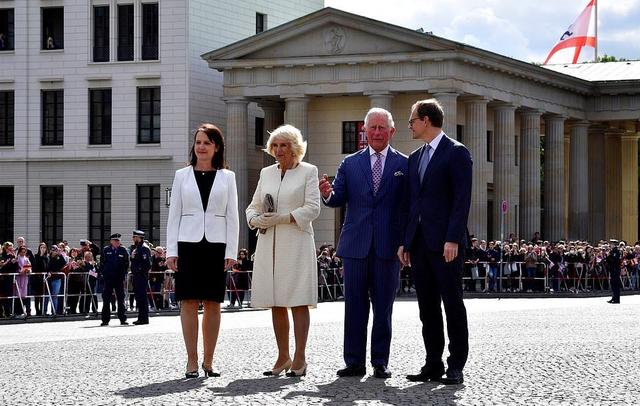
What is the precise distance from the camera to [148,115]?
67.6m

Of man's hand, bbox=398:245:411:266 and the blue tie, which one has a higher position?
the blue tie

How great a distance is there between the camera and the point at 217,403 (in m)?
11.2

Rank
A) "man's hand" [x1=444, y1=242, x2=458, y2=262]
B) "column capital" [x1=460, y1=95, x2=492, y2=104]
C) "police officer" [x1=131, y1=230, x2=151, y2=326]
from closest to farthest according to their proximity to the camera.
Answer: "man's hand" [x1=444, y1=242, x2=458, y2=262] → "police officer" [x1=131, y1=230, x2=151, y2=326] → "column capital" [x1=460, y1=95, x2=492, y2=104]

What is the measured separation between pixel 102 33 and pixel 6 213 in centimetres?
905

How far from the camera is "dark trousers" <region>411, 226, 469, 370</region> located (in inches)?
520

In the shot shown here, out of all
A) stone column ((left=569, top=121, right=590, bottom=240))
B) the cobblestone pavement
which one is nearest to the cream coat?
the cobblestone pavement

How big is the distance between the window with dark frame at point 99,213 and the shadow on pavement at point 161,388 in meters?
54.5

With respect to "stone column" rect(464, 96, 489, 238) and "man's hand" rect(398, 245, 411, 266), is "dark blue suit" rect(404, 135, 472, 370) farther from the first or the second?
"stone column" rect(464, 96, 489, 238)

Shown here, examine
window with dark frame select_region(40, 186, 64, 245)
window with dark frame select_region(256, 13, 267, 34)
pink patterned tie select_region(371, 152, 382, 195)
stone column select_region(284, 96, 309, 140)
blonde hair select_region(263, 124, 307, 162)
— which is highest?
window with dark frame select_region(256, 13, 267, 34)

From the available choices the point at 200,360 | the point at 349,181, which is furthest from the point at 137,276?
the point at 349,181

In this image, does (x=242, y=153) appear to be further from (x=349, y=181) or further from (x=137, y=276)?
(x=349, y=181)

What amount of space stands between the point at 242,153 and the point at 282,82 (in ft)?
11.4

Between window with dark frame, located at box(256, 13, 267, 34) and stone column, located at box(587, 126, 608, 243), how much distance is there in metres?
18.5

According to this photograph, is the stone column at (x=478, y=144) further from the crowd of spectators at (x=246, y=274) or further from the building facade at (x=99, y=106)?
the building facade at (x=99, y=106)
